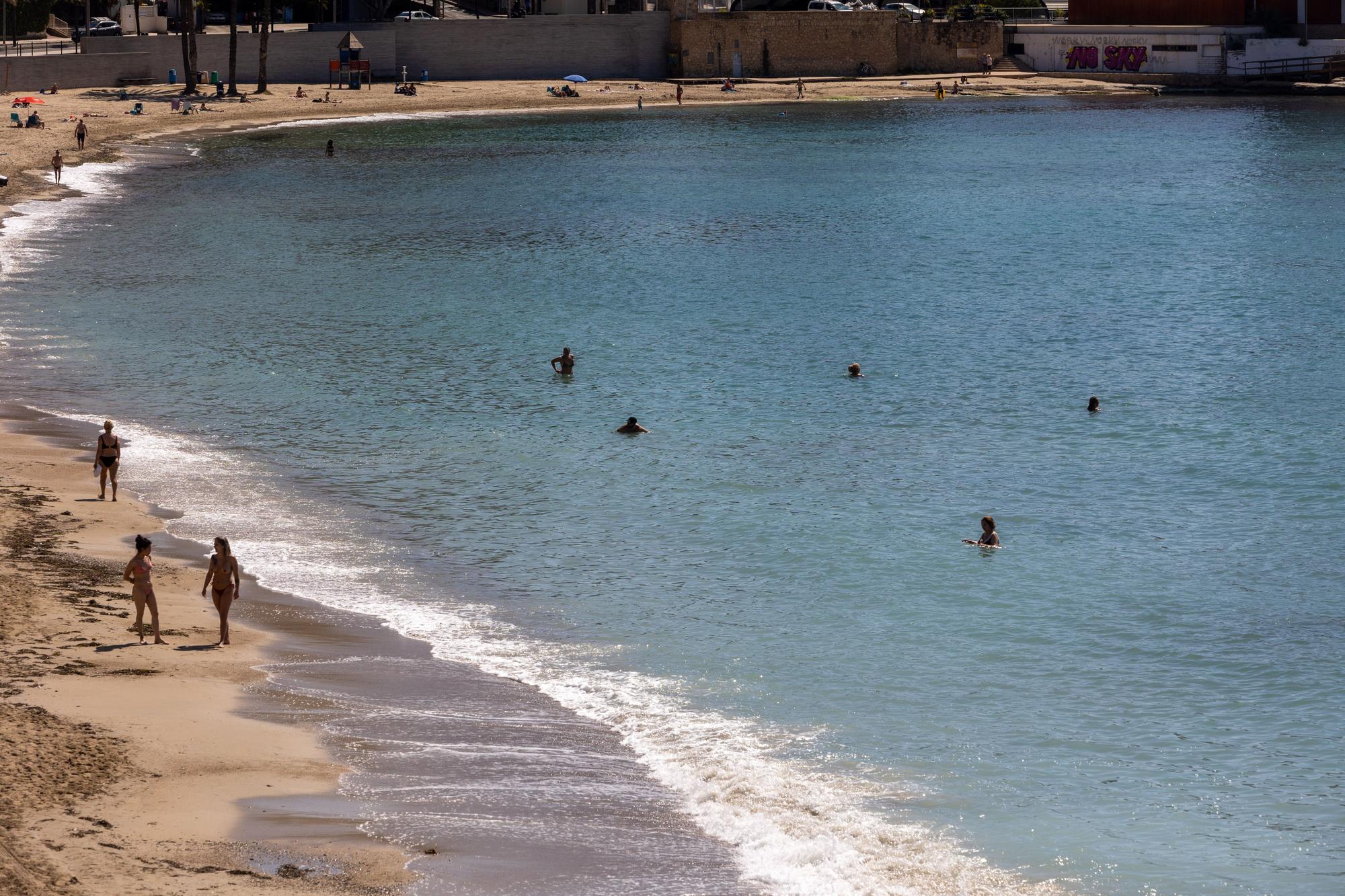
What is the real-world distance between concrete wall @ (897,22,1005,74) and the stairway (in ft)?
2.64

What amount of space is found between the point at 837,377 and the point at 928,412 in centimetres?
408

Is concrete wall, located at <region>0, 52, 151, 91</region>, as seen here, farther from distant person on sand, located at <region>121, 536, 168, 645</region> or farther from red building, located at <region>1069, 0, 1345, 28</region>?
distant person on sand, located at <region>121, 536, 168, 645</region>

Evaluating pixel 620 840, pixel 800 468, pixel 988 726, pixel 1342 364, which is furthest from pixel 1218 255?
pixel 620 840

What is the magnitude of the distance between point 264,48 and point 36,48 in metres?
16.9

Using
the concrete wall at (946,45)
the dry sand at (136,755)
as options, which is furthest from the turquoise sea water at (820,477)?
the concrete wall at (946,45)

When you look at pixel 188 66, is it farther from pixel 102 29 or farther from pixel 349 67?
pixel 102 29

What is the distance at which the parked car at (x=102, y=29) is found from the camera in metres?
107

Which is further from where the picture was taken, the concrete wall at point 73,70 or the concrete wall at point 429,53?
the concrete wall at point 429,53

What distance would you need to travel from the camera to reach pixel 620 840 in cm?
1555

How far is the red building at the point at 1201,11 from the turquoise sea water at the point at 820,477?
57841mm

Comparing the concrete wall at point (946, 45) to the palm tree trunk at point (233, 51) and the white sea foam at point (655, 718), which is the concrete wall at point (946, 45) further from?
the white sea foam at point (655, 718)

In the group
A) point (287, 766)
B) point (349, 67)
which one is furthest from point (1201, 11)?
point (287, 766)

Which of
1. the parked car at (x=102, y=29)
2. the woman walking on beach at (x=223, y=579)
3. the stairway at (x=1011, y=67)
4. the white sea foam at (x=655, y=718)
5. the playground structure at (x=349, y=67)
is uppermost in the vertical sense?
the parked car at (x=102, y=29)

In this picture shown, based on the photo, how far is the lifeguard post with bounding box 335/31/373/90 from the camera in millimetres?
106250
